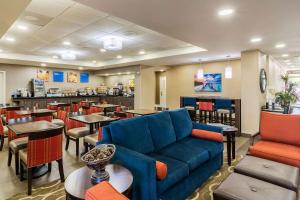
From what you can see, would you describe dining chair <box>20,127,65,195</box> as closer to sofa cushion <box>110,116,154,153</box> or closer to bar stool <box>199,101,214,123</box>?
sofa cushion <box>110,116,154,153</box>

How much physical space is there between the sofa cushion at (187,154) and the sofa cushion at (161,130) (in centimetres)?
11

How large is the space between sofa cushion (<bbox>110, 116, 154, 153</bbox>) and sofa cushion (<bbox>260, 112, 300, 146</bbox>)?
2290mm

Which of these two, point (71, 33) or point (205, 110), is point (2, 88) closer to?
point (71, 33)

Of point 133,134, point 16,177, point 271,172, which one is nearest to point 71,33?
point 16,177

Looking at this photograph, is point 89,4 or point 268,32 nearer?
point 89,4

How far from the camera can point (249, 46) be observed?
201 inches

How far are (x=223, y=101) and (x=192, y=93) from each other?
10.1ft

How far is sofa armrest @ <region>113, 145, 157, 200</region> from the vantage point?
6.17ft

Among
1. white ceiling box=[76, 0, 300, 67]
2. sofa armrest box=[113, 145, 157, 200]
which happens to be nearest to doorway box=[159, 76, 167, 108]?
white ceiling box=[76, 0, 300, 67]

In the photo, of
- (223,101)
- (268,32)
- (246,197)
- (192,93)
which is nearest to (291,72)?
(192,93)

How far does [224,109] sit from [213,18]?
3729mm

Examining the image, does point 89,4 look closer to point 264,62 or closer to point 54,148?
point 54,148

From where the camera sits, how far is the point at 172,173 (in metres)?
2.17

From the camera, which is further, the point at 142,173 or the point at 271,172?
the point at 271,172
